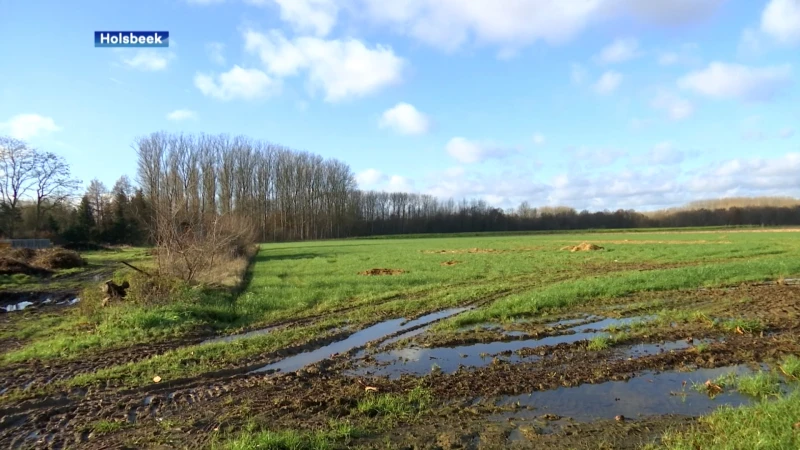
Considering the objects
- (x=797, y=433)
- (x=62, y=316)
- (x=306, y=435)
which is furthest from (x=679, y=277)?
(x=62, y=316)

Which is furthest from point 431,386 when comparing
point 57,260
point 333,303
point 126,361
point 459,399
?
point 57,260

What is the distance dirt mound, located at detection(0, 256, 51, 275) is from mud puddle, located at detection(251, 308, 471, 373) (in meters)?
26.6

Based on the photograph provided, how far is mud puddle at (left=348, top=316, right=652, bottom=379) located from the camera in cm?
773

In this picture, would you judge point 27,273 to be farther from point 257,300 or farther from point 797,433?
point 797,433

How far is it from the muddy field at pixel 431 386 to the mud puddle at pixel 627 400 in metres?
0.03

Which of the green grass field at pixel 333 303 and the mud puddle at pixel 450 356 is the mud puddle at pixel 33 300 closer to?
the green grass field at pixel 333 303

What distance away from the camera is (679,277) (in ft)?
55.6

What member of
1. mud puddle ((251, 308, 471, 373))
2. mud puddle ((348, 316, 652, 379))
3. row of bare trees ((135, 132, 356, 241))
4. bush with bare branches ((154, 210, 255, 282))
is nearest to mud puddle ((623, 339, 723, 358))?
mud puddle ((348, 316, 652, 379))

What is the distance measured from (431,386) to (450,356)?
1.88 m

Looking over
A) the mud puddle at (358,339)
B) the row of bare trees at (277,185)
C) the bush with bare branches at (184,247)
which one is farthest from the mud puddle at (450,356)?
the row of bare trees at (277,185)

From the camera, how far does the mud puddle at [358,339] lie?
27.4 feet

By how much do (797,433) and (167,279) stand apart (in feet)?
53.3

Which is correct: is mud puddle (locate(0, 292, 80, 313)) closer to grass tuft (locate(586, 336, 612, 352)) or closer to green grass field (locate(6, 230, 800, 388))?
green grass field (locate(6, 230, 800, 388))

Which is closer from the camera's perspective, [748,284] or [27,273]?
[748,284]
